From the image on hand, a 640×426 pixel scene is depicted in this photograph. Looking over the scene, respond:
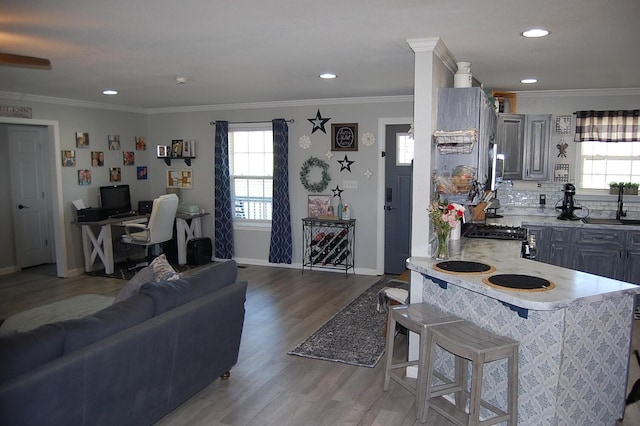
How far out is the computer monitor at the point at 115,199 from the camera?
6926 millimetres

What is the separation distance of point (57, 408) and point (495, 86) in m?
4.92

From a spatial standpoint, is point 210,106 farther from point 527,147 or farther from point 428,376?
point 428,376

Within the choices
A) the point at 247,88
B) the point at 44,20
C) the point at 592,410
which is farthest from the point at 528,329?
the point at 247,88

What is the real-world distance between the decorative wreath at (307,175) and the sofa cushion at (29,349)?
4.72 meters

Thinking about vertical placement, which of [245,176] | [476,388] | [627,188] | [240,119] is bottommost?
[476,388]

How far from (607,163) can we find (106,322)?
5.52m

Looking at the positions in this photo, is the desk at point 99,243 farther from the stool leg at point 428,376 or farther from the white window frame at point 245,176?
the stool leg at point 428,376

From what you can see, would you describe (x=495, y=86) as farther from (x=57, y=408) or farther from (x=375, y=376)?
(x=57, y=408)

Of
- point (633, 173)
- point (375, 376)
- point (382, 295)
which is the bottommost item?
point (375, 376)

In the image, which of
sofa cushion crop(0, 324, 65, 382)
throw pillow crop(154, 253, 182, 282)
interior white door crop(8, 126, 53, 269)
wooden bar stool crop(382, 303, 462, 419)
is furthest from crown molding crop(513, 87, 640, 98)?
interior white door crop(8, 126, 53, 269)

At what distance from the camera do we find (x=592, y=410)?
2729mm

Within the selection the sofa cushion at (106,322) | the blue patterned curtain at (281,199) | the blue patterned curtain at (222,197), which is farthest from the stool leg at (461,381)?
the blue patterned curtain at (222,197)

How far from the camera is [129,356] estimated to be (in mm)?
2557

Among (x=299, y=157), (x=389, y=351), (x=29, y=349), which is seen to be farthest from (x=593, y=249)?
(x=29, y=349)
